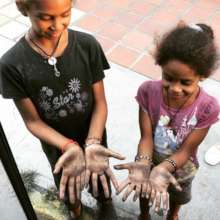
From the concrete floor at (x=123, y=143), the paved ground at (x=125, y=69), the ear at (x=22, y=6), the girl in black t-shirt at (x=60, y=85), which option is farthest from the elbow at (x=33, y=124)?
the concrete floor at (x=123, y=143)

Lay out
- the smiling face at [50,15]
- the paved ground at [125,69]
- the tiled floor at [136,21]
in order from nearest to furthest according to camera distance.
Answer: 1. the smiling face at [50,15]
2. the paved ground at [125,69]
3. the tiled floor at [136,21]

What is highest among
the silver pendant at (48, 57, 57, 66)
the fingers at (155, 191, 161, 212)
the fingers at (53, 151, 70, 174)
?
the silver pendant at (48, 57, 57, 66)

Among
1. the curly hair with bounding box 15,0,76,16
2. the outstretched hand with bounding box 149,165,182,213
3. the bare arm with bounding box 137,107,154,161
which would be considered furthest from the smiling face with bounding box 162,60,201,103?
the curly hair with bounding box 15,0,76,16

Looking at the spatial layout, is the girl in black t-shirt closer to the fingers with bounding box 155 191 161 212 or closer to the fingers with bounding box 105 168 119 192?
the fingers with bounding box 105 168 119 192

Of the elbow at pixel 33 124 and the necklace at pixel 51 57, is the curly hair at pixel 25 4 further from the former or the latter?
the elbow at pixel 33 124

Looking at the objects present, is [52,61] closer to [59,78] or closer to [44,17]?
[59,78]

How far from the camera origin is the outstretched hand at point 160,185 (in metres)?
1.37

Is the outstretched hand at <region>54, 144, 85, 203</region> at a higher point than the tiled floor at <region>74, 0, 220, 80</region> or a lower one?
higher

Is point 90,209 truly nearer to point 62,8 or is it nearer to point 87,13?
point 62,8

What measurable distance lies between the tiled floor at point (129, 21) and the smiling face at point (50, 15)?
6.06 feet

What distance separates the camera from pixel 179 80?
1.33 meters

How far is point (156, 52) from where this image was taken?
4.45 feet

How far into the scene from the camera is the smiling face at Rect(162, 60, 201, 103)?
129 cm

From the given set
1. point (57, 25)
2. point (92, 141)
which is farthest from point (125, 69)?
point (57, 25)
